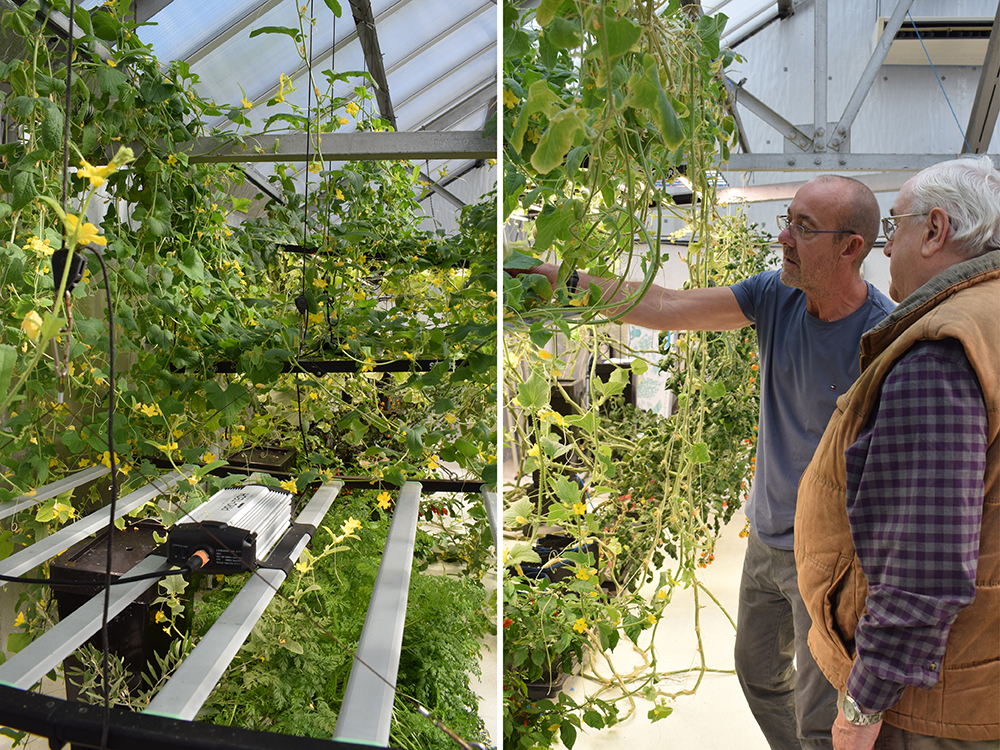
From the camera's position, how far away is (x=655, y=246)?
2.63ft

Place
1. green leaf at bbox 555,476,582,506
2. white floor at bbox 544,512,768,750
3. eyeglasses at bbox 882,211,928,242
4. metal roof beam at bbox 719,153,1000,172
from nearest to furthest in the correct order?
1. eyeglasses at bbox 882,211,928,242
2. green leaf at bbox 555,476,582,506
3. white floor at bbox 544,512,768,750
4. metal roof beam at bbox 719,153,1000,172

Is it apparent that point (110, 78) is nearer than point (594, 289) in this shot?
No

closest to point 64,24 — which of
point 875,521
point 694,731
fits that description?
point 875,521

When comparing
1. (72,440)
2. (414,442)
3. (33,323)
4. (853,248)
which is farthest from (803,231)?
(72,440)

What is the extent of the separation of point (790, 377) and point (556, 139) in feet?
3.23

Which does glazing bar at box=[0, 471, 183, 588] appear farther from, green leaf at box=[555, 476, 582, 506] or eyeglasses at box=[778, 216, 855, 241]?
eyeglasses at box=[778, 216, 855, 241]

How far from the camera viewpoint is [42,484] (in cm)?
Result: 136

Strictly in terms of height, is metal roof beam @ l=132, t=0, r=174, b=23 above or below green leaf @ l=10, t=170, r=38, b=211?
above

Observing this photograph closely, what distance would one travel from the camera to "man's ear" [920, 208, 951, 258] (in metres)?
0.85

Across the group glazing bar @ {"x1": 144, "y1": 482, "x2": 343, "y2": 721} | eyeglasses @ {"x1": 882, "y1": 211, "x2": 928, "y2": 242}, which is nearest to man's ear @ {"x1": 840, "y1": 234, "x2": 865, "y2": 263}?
eyeglasses @ {"x1": 882, "y1": 211, "x2": 928, "y2": 242}

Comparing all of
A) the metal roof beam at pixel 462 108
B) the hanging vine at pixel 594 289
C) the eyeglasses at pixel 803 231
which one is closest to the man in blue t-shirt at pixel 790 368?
the eyeglasses at pixel 803 231

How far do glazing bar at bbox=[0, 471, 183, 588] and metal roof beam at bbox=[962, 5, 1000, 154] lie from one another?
4.59ft

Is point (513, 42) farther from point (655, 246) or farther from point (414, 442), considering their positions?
point (414, 442)

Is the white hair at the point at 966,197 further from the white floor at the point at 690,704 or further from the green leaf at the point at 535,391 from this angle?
the white floor at the point at 690,704
